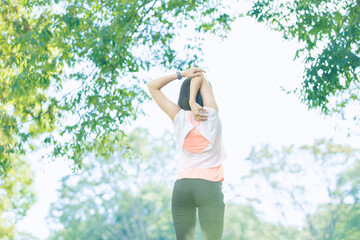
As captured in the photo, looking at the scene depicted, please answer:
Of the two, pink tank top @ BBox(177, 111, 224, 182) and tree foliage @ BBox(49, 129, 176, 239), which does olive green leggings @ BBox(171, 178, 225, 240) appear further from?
tree foliage @ BBox(49, 129, 176, 239)

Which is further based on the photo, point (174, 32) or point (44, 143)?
point (174, 32)

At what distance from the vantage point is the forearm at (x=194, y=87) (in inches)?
105

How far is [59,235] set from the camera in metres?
37.2

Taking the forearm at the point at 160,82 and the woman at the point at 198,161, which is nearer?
the woman at the point at 198,161

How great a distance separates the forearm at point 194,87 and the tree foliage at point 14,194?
12.2 m

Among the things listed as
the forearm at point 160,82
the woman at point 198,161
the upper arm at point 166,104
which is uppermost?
the forearm at point 160,82

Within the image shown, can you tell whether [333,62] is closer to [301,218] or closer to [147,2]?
[147,2]

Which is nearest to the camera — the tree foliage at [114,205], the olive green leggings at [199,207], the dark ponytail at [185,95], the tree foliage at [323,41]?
the olive green leggings at [199,207]

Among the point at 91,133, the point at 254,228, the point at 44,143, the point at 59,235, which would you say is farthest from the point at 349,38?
the point at 59,235

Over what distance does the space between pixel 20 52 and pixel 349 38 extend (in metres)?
5.94

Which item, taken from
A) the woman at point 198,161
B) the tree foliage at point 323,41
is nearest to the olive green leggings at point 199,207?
the woman at point 198,161

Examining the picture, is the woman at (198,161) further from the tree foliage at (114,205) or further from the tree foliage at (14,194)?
the tree foliage at (114,205)

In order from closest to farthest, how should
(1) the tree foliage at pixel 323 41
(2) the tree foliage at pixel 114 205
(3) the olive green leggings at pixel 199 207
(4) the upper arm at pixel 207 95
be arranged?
(3) the olive green leggings at pixel 199 207 < (4) the upper arm at pixel 207 95 < (1) the tree foliage at pixel 323 41 < (2) the tree foliage at pixel 114 205

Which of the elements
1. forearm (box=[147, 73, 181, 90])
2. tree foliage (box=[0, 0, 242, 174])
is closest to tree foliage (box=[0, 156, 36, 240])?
tree foliage (box=[0, 0, 242, 174])
